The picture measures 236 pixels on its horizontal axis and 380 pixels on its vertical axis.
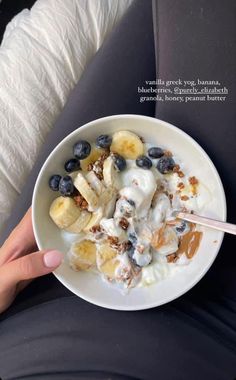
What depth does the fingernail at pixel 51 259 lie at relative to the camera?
61cm

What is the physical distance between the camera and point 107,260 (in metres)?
0.66

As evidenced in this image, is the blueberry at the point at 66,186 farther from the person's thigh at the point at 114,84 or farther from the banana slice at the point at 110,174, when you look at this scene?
the person's thigh at the point at 114,84

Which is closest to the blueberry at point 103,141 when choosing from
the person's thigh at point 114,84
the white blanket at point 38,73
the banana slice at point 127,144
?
the banana slice at point 127,144

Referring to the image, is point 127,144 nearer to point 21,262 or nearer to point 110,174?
point 110,174

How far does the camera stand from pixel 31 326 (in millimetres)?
721

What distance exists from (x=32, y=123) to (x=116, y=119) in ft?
0.86

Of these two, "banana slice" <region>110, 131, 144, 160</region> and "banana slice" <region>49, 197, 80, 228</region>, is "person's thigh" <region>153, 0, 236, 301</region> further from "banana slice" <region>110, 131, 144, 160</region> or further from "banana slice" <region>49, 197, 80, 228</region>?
"banana slice" <region>49, 197, 80, 228</region>

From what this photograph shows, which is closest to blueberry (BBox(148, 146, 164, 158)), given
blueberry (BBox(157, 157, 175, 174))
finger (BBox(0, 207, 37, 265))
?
blueberry (BBox(157, 157, 175, 174))

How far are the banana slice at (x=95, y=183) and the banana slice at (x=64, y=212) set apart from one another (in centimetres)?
4

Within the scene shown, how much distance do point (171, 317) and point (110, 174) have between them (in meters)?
0.24

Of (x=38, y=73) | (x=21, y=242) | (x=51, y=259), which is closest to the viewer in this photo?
(x=51, y=259)

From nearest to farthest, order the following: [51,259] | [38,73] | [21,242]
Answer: [51,259], [21,242], [38,73]

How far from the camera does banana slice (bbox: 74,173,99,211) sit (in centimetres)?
64

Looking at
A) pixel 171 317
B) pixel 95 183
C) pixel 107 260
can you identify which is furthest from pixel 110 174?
pixel 171 317
